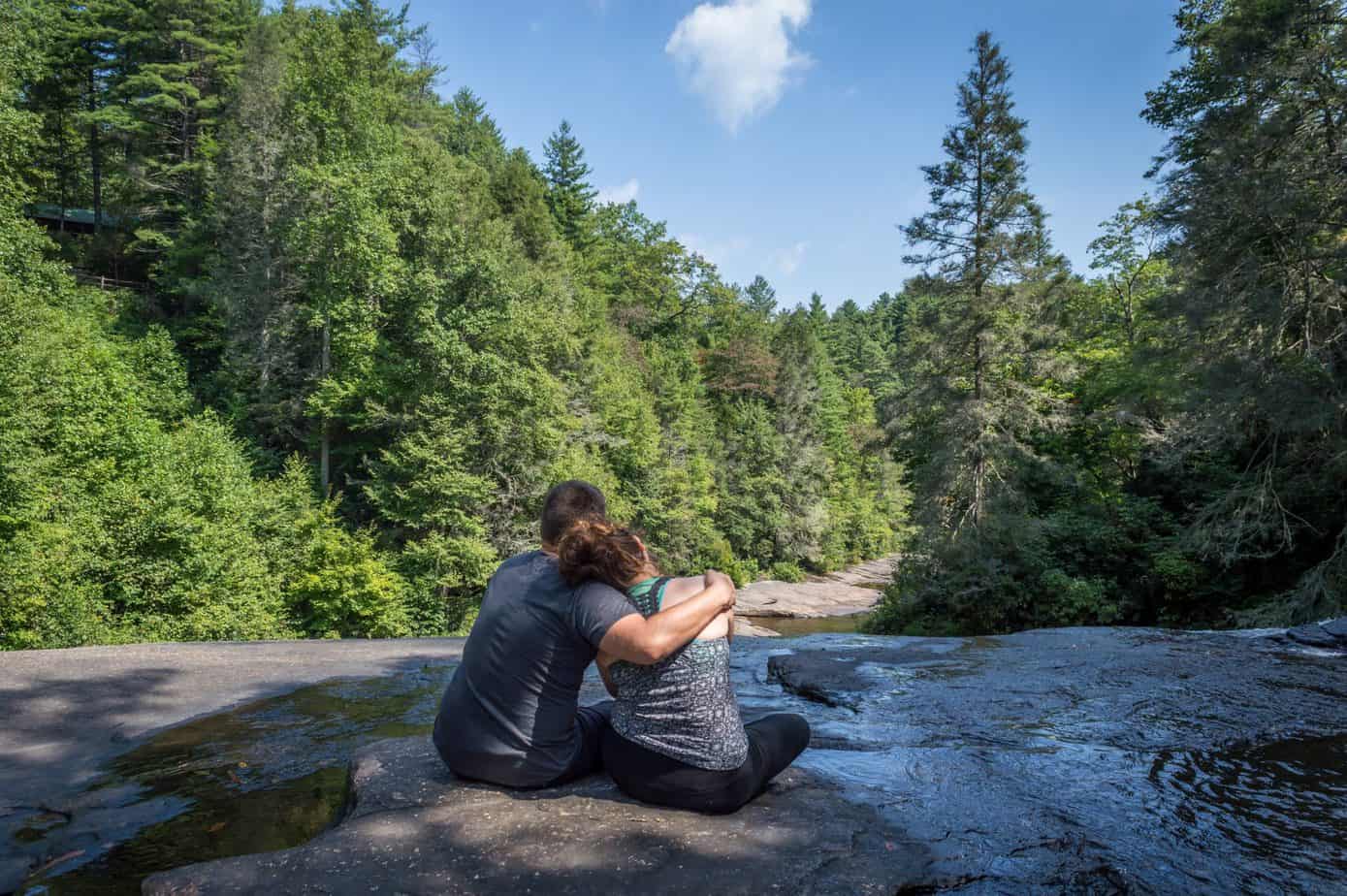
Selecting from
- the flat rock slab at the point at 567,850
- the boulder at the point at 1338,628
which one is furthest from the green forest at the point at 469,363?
the flat rock slab at the point at 567,850

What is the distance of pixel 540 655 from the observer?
306cm

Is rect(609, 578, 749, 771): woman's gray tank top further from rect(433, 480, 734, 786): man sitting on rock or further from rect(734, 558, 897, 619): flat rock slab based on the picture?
rect(734, 558, 897, 619): flat rock slab

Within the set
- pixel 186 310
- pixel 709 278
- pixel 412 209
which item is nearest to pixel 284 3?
pixel 186 310

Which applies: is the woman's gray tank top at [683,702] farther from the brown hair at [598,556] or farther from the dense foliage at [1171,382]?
the dense foliage at [1171,382]

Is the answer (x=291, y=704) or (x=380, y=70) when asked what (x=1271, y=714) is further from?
(x=380, y=70)

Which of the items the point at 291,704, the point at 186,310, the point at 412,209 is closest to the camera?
the point at 291,704

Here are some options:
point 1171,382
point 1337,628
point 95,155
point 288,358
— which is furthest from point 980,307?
point 95,155

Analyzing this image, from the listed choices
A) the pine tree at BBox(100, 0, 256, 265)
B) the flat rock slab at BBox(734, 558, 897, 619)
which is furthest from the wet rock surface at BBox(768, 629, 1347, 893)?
the pine tree at BBox(100, 0, 256, 265)

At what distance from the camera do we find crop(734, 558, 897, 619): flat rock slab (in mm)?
35094

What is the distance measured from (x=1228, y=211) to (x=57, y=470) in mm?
25662

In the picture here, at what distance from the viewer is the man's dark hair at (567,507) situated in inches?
126

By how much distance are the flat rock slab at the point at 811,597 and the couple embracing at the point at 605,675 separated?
2886 cm

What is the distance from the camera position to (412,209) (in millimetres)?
26234

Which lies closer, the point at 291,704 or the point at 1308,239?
the point at 291,704
